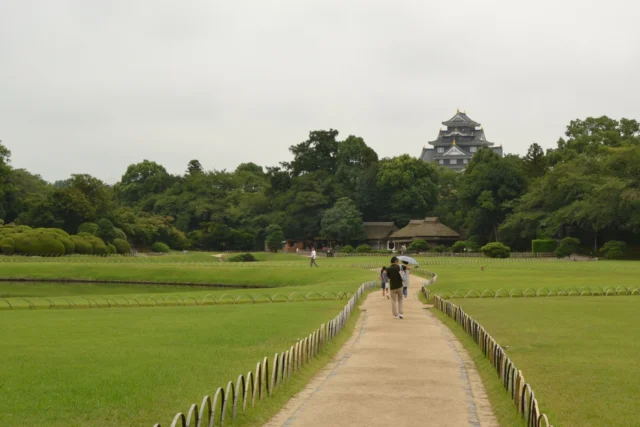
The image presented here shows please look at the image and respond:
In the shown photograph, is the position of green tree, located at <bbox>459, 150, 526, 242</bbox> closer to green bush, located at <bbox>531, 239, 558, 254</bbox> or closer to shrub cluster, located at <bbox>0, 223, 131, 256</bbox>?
green bush, located at <bbox>531, 239, 558, 254</bbox>

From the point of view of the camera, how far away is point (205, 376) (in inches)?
491

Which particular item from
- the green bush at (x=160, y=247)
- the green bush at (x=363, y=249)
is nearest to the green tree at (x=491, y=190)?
the green bush at (x=363, y=249)

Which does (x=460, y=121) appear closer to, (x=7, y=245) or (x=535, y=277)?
(x=7, y=245)

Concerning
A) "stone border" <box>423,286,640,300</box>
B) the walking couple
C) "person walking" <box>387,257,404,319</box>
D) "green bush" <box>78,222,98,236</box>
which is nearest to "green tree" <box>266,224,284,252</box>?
"green bush" <box>78,222,98,236</box>

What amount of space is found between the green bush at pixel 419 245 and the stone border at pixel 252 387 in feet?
228

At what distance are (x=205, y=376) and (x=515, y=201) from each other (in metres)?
70.7

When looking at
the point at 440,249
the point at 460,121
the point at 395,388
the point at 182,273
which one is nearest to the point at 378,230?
the point at 440,249

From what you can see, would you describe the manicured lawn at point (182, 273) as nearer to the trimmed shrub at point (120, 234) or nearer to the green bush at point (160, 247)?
the trimmed shrub at point (120, 234)

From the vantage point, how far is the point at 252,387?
11.0 meters

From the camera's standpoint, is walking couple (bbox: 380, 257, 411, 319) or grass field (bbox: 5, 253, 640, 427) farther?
walking couple (bbox: 380, 257, 411, 319)

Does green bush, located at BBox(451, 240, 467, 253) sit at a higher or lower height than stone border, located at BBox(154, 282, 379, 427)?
higher

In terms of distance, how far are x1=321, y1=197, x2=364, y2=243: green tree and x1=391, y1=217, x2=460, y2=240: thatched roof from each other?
16.8 ft

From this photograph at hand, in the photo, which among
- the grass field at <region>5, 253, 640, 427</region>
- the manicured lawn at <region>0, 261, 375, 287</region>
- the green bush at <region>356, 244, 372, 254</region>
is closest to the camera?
the grass field at <region>5, 253, 640, 427</region>

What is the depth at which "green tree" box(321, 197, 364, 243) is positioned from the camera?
88875 millimetres
